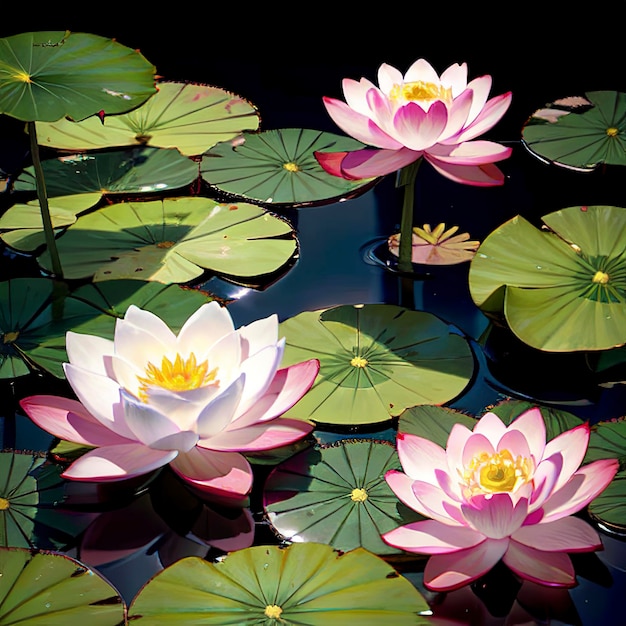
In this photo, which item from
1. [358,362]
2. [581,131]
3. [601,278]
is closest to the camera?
[358,362]

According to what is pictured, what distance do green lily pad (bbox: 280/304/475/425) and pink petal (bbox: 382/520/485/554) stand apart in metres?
0.29

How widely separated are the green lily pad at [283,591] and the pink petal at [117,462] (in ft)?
0.51

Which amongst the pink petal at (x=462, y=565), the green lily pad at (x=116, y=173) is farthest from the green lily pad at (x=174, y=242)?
the pink petal at (x=462, y=565)

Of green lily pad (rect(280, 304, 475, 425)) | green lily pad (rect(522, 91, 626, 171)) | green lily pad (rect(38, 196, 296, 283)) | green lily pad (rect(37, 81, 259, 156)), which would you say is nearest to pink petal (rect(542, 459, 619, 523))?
green lily pad (rect(280, 304, 475, 425))

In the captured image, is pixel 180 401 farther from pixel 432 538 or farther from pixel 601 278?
pixel 601 278

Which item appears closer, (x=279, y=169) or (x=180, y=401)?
(x=180, y=401)

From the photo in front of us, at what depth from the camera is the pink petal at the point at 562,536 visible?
3.99 feet

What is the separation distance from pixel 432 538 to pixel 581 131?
1.49m

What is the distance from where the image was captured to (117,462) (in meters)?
1.33

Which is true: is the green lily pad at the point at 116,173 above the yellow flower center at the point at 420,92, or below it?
below

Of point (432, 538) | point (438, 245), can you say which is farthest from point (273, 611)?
point (438, 245)

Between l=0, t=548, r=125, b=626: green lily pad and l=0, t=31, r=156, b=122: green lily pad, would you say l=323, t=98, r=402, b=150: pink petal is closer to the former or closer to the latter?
l=0, t=31, r=156, b=122: green lily pad

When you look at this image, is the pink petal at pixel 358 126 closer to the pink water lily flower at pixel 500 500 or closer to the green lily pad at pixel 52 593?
the pink water lily flower at pixel 500 500

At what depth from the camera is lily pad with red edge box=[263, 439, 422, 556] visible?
1.31 metres
